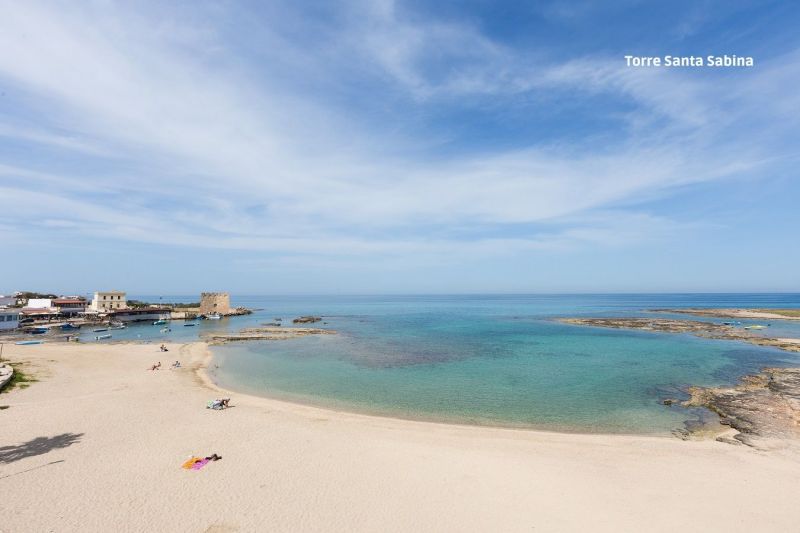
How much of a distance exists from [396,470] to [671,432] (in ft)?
47.0

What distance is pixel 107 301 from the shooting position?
90.7 meters

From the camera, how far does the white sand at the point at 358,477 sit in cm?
1099

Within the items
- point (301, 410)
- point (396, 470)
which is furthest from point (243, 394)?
point (396, 470)

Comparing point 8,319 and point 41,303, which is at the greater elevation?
point 41,303

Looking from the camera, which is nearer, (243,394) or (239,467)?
(239,467)

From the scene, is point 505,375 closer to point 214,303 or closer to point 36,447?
point 36,447

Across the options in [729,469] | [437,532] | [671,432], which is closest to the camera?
[437,532]

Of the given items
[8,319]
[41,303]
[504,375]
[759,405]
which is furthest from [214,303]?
[759,405]

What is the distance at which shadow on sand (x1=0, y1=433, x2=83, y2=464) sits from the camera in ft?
46.8

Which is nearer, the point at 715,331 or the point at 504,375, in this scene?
the point at 504,375

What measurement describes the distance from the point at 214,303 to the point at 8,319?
45.5 m

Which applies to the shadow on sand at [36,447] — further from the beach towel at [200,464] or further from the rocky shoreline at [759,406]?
the rocky shoreline at [759,406]

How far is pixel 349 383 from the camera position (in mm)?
29000

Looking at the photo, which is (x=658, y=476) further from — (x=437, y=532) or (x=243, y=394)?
(x=243, y=394)
